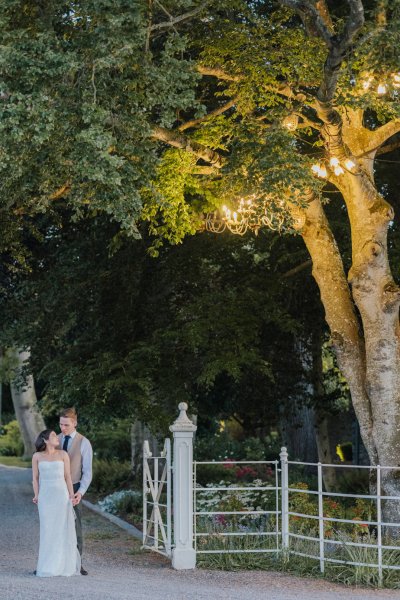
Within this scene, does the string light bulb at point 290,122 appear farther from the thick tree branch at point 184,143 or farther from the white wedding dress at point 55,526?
the white wedding dress at point 55,526

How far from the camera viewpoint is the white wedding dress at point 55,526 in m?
10.8

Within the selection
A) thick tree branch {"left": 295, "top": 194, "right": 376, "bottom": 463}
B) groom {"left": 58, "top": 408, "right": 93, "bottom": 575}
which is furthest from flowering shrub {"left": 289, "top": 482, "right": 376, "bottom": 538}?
groom {"left": 58, "top": 408, "right": 93, "bottom": 575}

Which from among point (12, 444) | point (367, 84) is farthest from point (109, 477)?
point (12, 444)

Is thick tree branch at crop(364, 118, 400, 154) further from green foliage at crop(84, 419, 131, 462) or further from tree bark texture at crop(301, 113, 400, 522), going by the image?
green foliage at crop(84, 419, 131, 462)

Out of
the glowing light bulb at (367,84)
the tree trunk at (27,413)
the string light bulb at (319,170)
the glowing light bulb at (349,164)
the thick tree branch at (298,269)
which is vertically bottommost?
the tree trunk at (27,413)

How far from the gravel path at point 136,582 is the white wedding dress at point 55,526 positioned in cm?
21

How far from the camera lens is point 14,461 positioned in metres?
39.2

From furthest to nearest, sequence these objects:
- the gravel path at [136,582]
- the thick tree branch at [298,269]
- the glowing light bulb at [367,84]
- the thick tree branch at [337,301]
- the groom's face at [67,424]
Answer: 1. the thick tree branch at [298,269]
2. the thick tree branch at [337,301]
3. the glowing light bulb at [367,84]
4. the groom's face at [67,424]
5. the gravel path at [136,582]

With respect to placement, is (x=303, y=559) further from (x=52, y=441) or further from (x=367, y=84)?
(x=367, y=84)

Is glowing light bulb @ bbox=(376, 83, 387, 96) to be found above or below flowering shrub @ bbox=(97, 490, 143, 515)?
above

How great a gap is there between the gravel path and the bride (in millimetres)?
232

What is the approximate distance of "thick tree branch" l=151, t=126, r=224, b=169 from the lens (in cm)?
1374

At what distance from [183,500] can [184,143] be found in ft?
16.9

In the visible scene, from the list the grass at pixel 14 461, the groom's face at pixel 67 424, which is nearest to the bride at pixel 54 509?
the groom's face at pixel 67 424
